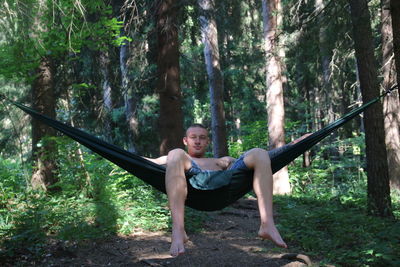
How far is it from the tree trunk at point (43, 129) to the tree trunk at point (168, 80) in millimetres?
1325

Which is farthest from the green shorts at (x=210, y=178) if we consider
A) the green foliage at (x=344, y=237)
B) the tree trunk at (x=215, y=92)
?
the tree trunk at (x=215, y=92)

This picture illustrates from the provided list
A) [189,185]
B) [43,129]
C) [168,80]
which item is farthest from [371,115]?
[43,129]

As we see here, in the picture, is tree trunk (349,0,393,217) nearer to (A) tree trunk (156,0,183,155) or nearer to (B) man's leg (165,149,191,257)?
(A) tree trunk (156,0,183,155)

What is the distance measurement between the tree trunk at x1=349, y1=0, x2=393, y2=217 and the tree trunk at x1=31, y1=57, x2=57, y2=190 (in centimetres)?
353

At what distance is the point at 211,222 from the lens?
15.8 feet

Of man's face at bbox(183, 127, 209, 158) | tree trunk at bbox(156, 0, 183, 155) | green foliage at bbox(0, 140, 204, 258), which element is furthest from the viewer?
tree trunk at bbox(156, 0, 183, 155)

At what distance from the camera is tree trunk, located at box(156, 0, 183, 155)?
4.87m

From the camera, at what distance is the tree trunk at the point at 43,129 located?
4.75 m

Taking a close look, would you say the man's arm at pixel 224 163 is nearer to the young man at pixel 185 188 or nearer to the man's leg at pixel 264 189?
the young man at pixel 185 188

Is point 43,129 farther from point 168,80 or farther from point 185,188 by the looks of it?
point 185,188

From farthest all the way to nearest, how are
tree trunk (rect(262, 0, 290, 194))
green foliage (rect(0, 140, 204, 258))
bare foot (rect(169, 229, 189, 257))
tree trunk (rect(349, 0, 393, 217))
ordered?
tree trunk (rect(262, 0, 290, 194)) → tree trunk (rect(349, 0, 393, 217)) → green foliage (rect(0, 140, 204, 258)) → bare foot (rect(169, 229, 189, 257))

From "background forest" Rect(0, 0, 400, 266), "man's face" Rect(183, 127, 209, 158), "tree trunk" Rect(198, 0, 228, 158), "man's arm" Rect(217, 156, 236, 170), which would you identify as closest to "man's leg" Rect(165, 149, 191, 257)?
"man's face" Rect(183, 127, 209, 158)

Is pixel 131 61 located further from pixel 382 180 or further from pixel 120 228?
pixel 382 180

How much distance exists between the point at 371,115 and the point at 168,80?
2.34 metres
